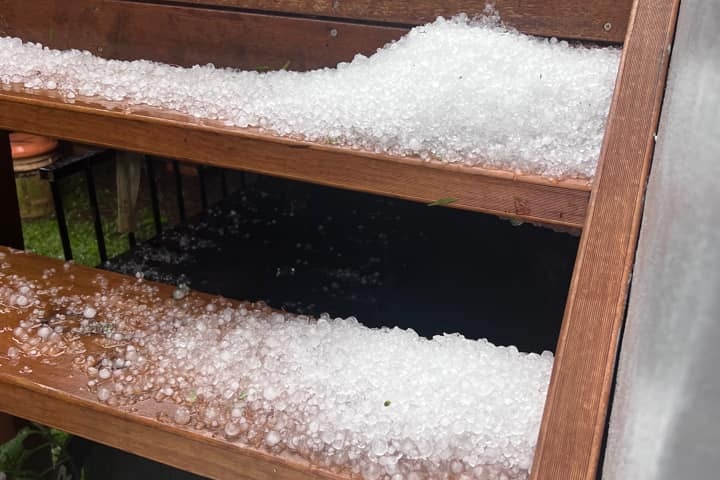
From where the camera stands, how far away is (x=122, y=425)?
3.22 ft

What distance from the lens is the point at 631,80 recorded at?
848 mm

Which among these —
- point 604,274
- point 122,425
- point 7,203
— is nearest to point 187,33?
point 7,203

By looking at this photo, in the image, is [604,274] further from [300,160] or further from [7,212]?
[7,212]

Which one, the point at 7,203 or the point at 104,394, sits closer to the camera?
the point at 104,394

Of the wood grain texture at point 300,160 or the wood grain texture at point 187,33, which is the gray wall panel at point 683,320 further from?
the wood grain texture at point 187,33

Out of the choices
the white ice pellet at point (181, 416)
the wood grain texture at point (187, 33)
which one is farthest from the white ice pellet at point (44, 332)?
the wood grain texture at point (187, 33)

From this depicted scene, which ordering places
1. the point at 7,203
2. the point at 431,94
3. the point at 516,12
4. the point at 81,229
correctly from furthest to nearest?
1. the point at 81,229
2. the point at 7,203
3. the point at 516,12
4. the point at 431,94

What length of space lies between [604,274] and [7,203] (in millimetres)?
1638

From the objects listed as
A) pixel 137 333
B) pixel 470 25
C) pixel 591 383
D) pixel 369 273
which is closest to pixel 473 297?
pixel 369 273

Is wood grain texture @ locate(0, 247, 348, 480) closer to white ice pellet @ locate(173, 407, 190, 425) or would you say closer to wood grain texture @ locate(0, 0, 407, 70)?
white ice pellet @ locate(173, 407, 190, 425)

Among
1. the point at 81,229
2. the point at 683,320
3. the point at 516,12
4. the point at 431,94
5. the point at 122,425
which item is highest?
the point at 516,12

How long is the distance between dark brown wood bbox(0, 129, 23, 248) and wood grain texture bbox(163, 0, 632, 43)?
0.90 m

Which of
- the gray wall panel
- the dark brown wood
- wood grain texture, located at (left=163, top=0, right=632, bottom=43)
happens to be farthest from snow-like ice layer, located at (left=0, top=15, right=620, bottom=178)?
the dark brown wood

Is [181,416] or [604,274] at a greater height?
[604,274]
